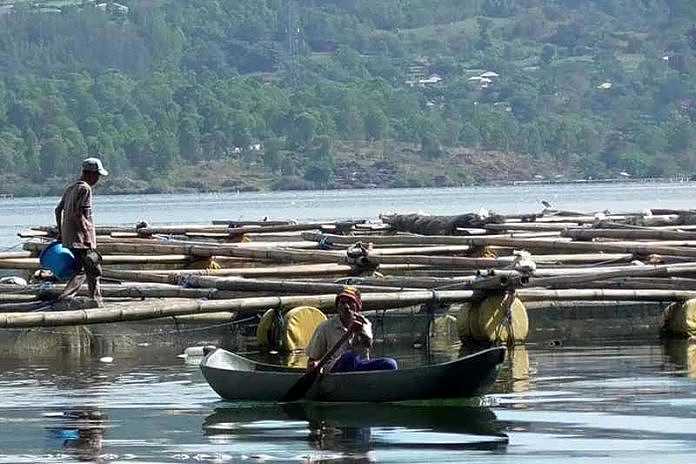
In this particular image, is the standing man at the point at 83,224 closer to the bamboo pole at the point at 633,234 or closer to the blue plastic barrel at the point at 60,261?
the blue plastic barrel at the point at 60,261

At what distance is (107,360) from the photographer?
25656mm

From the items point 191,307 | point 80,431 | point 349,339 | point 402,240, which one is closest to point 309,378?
point 349,339

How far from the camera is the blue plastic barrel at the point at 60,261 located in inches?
977

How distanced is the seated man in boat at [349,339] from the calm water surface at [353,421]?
0.41 m

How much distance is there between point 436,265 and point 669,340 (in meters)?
4.29

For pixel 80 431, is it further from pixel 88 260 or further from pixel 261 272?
pixel 261 272

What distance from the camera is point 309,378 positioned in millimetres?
20359

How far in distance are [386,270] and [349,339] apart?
1082 centimetres

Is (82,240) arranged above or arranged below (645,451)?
above

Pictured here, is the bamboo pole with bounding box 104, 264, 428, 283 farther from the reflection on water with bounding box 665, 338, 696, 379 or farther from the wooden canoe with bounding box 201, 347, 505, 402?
the wooden canoe with bounding box 201, 347, 505, 402

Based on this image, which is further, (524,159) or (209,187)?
(524,159)

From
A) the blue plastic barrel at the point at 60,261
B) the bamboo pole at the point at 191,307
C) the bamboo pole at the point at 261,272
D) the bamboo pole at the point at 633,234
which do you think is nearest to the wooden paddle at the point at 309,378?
the bamboo pole at the point at 191,307

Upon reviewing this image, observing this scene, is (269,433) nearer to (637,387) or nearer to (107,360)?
(637,387)

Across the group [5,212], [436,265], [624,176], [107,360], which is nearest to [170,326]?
[107,360]
